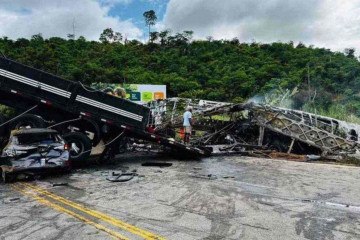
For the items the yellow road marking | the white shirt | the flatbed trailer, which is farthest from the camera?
the white shirt

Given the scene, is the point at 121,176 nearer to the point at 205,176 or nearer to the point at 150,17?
the point at 205,176

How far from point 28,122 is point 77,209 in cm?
663

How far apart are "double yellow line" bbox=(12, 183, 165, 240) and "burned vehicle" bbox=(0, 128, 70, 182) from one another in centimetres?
53

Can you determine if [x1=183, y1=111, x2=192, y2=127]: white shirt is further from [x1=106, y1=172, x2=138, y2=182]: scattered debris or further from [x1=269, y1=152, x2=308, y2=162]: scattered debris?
[x1=106, y1=172, x2=138, y2=182]: scattered debris

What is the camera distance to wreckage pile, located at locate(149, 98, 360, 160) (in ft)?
53.5

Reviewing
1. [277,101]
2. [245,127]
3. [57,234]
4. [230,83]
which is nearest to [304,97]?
[230,83]

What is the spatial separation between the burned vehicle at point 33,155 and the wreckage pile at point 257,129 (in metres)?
6.41

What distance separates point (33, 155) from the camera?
10820mm

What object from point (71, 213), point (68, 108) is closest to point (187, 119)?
point (68, 108)

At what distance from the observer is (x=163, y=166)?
1377 centimetres

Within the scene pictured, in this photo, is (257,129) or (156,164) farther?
(257,129)

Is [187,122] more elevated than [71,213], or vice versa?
[187,122]

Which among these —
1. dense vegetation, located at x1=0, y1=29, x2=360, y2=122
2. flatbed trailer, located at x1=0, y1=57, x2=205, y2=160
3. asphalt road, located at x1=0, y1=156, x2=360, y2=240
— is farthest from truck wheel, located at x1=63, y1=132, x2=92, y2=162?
dense vegetation, located at x1=0, y1=29, x2=360, y2=122

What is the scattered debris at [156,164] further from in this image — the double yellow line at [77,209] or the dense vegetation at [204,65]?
the dense vegetation at [204,65]
